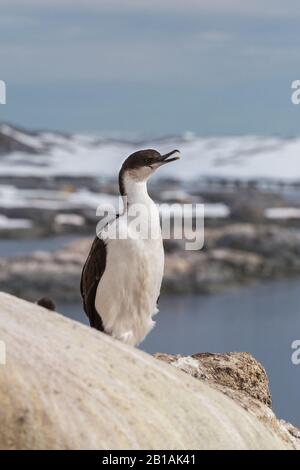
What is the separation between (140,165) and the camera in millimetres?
6168

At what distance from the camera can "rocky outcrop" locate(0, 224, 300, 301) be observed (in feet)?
186

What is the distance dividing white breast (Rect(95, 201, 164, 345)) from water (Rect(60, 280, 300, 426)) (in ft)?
100

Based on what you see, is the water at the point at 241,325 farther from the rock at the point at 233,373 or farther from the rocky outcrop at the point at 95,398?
the rocky outcrop at the point at 95,398

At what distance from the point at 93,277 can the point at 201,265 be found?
184 feet

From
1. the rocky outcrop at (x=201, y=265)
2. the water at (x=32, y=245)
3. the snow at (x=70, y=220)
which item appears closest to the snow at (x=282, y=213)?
the rocky outcrop at (x=201, y=265)

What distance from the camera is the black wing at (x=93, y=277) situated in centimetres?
629

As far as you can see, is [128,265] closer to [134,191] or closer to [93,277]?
[93,277]

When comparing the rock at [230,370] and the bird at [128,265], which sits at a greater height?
the bird at [128,265]

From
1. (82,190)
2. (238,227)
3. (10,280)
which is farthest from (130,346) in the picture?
(82,190)

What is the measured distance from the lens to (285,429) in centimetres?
691

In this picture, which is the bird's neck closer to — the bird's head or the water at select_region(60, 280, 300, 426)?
the bird's head

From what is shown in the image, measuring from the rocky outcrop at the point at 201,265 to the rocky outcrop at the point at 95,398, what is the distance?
47112 mm
